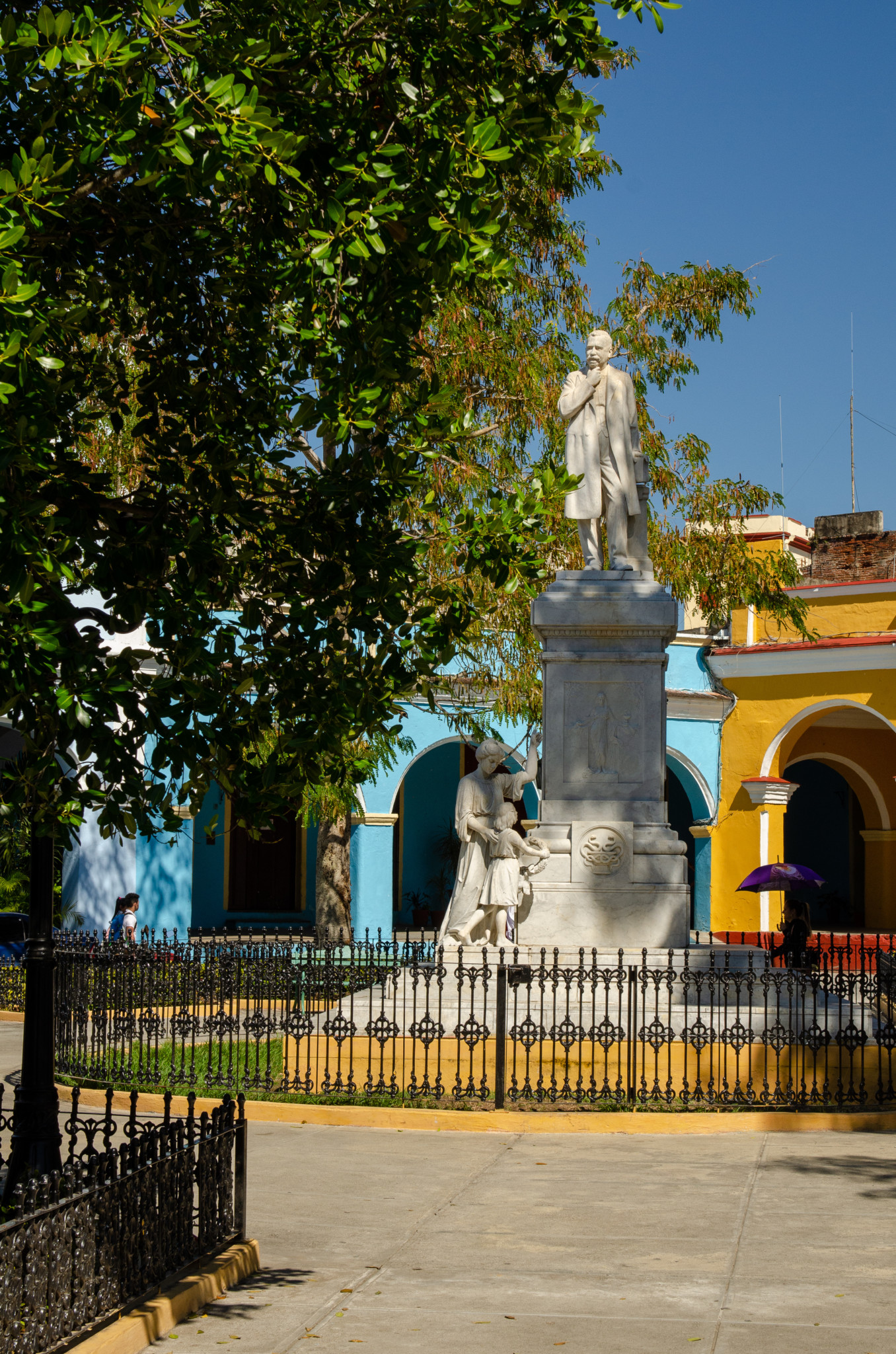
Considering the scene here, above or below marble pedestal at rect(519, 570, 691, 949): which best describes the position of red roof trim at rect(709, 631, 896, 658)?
above

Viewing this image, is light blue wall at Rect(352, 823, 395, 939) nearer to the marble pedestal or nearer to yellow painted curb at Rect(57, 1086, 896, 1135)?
the marble pedestal

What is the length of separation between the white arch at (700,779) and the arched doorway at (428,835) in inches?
138

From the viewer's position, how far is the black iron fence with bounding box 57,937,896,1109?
10953mm

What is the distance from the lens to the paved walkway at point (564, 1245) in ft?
19.4

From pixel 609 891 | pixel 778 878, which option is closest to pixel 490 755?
pixel 609 891

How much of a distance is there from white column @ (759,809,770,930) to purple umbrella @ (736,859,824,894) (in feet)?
20.5

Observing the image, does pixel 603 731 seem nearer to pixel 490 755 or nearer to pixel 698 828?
pixel 490 755

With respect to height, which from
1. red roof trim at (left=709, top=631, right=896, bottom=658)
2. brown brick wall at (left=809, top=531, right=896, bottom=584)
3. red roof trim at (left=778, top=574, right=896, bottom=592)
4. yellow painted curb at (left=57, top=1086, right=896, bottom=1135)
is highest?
brown brick wall at (left=809, top=531, right=896, bottom=584)

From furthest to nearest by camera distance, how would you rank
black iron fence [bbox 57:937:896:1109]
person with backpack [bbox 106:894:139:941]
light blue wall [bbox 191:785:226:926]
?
light blue wall [bbox 191:785:226:926]
person with backpack [bbox 106:894:139:941]
black iron fence [bbox 57:937:896:1109]

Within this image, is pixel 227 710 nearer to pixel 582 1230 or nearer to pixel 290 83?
pixel 290 83

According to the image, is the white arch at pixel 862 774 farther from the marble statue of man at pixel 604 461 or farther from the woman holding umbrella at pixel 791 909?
the marble statue of man at pixel 604 461

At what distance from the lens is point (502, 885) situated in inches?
498

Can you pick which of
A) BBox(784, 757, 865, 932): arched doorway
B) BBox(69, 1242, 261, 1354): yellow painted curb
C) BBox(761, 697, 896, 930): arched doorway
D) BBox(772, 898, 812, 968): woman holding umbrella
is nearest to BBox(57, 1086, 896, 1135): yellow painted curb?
BBox(69, 1242, 261, 1354): yellow painted curb

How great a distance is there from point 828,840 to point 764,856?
5.62m
